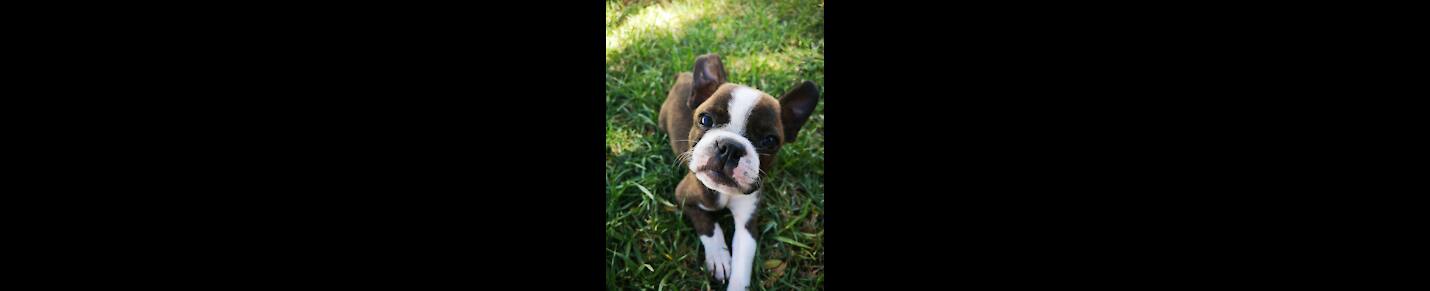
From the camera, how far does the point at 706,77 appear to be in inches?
68.9

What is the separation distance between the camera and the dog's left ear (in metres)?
1.71

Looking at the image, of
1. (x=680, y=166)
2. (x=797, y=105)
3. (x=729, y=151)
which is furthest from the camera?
(x=680, y=166)

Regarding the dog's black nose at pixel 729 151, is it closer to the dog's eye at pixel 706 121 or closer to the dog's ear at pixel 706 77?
the dog's eye at pixel 706 121

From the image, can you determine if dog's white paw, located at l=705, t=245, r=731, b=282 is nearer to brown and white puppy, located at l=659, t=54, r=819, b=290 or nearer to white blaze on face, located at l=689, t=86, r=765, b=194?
brown and white puppy, located at l=659, t=54, r=819, b=290

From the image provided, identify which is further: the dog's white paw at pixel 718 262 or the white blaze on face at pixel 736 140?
the dog's white paw at pixel 718 262

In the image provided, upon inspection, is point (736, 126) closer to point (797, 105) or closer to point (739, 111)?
point (739, 111)

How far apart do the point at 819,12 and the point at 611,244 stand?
823mm

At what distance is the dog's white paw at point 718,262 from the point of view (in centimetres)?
178

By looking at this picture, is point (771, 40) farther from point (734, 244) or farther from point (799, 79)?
point (734, 244)

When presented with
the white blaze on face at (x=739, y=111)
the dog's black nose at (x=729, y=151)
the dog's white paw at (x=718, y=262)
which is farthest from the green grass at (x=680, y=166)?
the dog's black nose at (x=729, y=151)

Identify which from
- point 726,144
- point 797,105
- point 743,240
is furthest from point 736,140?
point 743,240

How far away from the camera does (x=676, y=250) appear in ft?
5.85

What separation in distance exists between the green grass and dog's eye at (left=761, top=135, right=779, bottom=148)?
0.62ft

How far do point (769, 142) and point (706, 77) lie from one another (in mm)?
248
